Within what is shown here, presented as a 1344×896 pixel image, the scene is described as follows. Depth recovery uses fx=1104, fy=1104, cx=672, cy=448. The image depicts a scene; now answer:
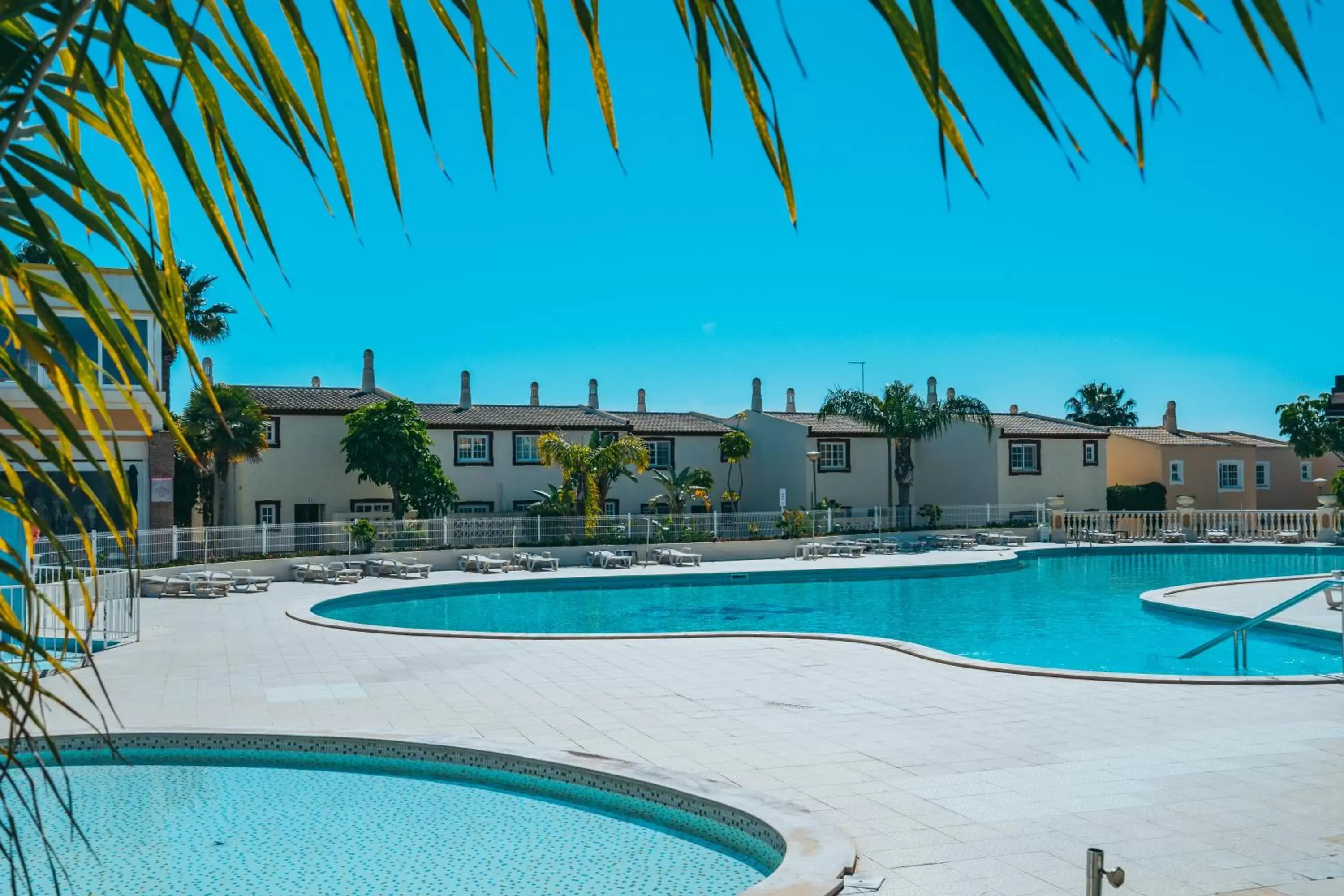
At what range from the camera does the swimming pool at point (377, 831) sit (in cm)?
659

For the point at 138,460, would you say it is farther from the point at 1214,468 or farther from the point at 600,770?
the point at 1214,468

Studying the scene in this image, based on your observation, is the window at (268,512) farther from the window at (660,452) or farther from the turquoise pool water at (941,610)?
the window at (660,452)

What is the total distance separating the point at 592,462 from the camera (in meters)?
30.5

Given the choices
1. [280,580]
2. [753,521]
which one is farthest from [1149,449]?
[280,580]

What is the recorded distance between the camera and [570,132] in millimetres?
2701

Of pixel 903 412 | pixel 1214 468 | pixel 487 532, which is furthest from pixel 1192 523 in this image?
pixel 487 532

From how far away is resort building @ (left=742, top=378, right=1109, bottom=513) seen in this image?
128ft

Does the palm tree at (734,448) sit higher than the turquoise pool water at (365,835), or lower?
higher

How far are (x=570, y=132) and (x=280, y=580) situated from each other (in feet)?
79.7

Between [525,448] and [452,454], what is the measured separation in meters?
2.38

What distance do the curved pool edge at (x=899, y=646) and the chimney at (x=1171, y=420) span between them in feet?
116

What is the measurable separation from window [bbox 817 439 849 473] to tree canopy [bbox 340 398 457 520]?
13.8 metres

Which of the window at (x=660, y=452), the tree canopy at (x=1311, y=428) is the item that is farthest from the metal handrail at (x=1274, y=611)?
the tree canopy at (x=1311, y=428)

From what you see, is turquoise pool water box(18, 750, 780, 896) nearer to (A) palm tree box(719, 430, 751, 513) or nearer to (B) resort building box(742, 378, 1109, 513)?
(A) palm tree box(719, 430, 751, 513)
